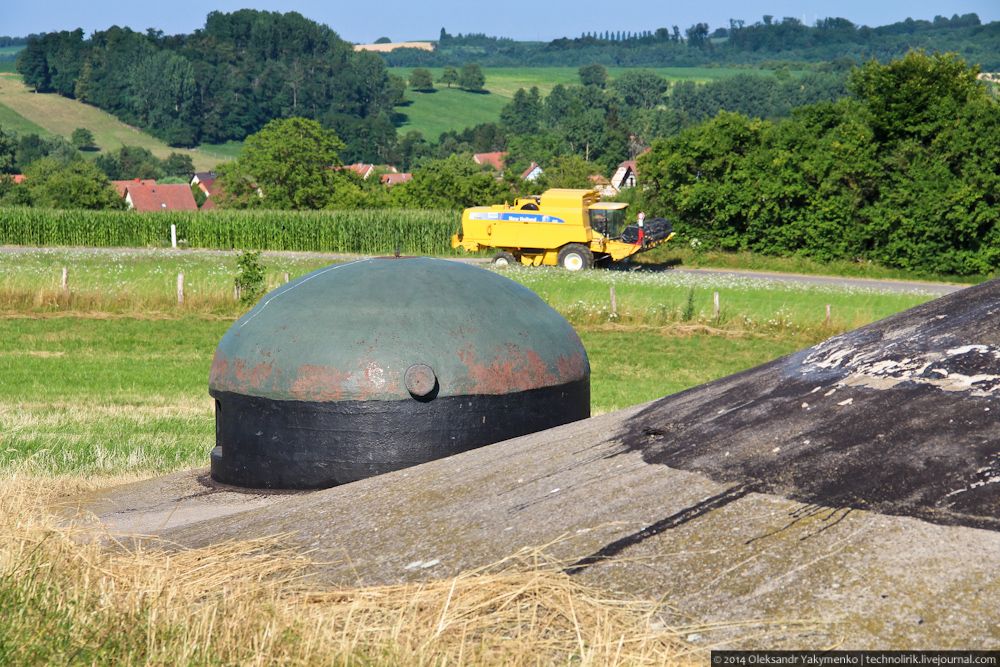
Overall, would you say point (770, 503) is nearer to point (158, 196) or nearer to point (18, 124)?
point (158, 196)

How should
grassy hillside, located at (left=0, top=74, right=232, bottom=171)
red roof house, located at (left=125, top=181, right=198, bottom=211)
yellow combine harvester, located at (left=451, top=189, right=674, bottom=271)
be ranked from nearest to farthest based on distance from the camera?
1. yellow combine harvester, located at (left=451, top=189, right=674, bottom=271)
2. red roof house, located at (left=125, top=181, right=198, bottom=211)
3. grassy hillside, located at (left=0, top=74, right=232, bottom=171)

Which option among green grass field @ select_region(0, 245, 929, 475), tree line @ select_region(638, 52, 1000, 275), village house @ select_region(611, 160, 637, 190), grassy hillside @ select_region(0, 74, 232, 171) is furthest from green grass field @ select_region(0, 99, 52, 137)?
tree line @ select_region(638, 52, 1000, 275)

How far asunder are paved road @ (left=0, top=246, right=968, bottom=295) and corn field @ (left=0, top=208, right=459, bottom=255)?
1.72 meters

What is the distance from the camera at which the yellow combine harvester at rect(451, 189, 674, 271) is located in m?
40.5

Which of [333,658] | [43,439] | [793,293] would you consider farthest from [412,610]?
[793,293]

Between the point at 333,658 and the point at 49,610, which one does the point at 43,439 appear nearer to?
the point at 49,610

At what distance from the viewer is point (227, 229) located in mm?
56969

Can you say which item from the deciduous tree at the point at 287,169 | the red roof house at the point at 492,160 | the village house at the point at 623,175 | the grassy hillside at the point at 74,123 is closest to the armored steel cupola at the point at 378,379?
the deciduous tree at the point at 287,169

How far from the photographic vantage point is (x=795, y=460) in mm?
5797

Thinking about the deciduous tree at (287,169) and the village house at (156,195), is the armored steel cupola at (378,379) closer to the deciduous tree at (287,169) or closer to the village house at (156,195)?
Answer: the deciduous tree at (287,169)

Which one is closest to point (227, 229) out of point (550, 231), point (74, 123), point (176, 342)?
point (550, 231)

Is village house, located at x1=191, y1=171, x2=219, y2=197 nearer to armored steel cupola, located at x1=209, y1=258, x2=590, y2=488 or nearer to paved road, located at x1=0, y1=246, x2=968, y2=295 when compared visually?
paved road, located at x1=0, y1=246, x2=968, y2=295

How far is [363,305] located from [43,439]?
635cm

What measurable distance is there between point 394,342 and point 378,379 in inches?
12.0
